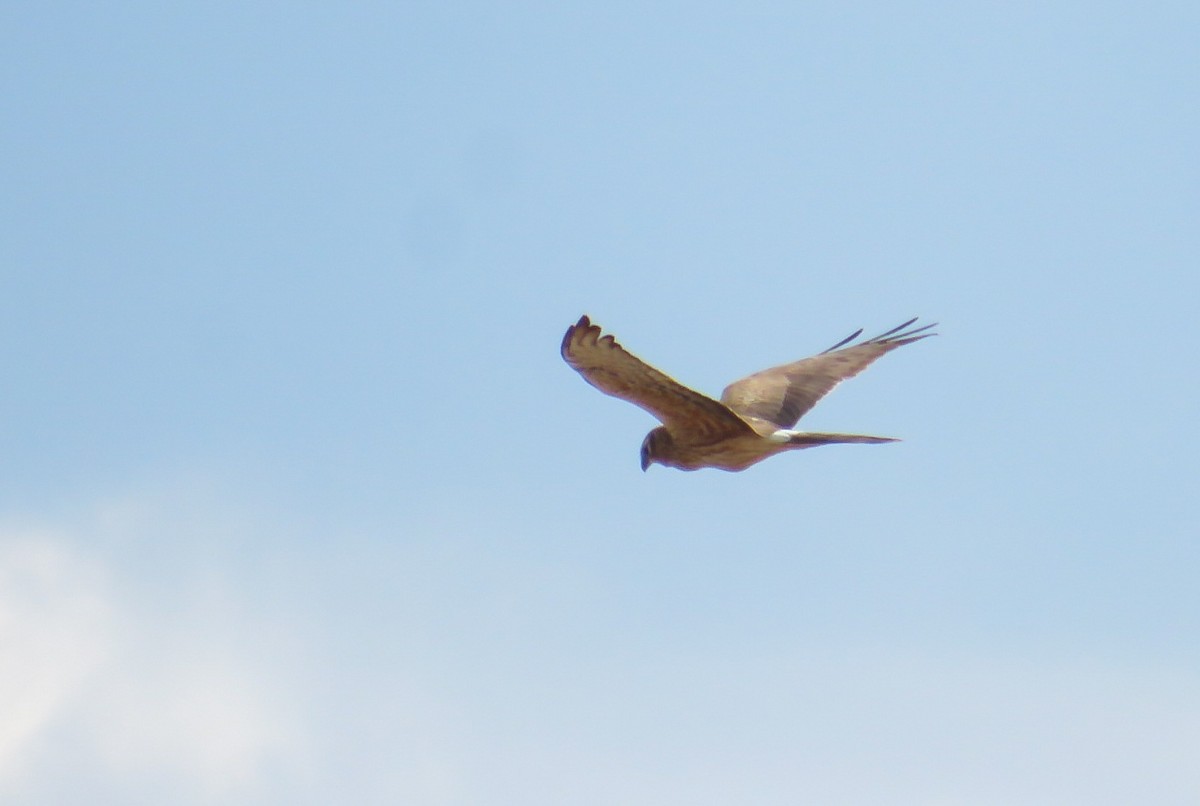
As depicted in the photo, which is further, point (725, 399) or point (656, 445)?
point (725, 399)

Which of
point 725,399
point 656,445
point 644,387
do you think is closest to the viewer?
point 644,387

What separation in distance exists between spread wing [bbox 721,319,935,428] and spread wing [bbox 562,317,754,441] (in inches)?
47.4

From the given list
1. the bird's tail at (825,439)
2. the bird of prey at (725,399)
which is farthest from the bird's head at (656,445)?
the bird's tail at (825,439)

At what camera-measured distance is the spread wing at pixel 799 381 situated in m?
13.1

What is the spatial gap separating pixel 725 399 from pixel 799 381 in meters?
0.79

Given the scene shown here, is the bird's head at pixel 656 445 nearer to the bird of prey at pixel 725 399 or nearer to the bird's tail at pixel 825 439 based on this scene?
the bird of prey at pixel 725 399

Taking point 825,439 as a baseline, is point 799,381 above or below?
above

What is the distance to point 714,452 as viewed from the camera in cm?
1173

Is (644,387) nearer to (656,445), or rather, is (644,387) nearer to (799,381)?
(656,445)

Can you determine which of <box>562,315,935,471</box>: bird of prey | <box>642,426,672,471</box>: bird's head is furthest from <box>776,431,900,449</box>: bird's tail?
<box>642,426,672,471</box>: bird's head

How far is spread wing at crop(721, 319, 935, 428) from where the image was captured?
13.1m

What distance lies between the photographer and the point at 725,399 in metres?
13.6

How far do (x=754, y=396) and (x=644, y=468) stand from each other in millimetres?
1841

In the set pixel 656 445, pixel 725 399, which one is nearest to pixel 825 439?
pixel 656 445
